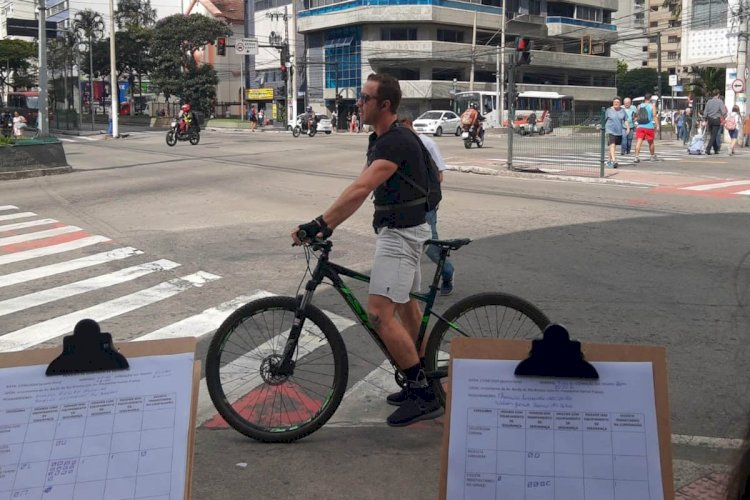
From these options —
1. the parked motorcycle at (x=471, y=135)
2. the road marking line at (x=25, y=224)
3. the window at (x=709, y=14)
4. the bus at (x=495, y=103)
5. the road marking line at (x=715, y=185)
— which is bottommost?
the road marking line at (x=25, y=224)

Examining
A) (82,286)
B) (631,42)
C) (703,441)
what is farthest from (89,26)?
(703,441)

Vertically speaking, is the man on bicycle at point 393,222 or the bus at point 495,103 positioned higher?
the bus at point 495,103

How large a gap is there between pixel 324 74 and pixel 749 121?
51.1 metres

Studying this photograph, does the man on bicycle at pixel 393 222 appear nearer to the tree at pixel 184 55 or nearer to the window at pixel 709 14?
the window at pixel 709 14

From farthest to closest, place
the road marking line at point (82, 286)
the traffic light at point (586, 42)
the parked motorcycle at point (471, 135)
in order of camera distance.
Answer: the traffic light at point (586, 42) < the parked motorcycle at point (471, 135) < the road marking line at point (82, 286)

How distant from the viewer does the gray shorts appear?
4414mm

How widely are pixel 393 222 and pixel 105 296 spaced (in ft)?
15.6

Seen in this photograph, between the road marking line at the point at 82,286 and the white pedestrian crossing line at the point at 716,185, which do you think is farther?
the white pedestrian crossing line at the point at 716,185

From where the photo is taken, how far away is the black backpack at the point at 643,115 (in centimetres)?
2169

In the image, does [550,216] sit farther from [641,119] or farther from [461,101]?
[461,101]

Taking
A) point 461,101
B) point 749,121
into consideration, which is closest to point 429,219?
point 749,121

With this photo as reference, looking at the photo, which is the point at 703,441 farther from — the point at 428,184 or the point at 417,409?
the point at 428,184

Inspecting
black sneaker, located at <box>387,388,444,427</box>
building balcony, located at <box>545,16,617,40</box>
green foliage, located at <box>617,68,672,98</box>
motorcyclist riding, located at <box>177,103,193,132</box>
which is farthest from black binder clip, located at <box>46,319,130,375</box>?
green foliage, located at <box>617,68,672,98</box>

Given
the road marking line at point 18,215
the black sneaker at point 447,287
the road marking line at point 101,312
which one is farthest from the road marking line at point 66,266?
the black sneaker at point 447,287
